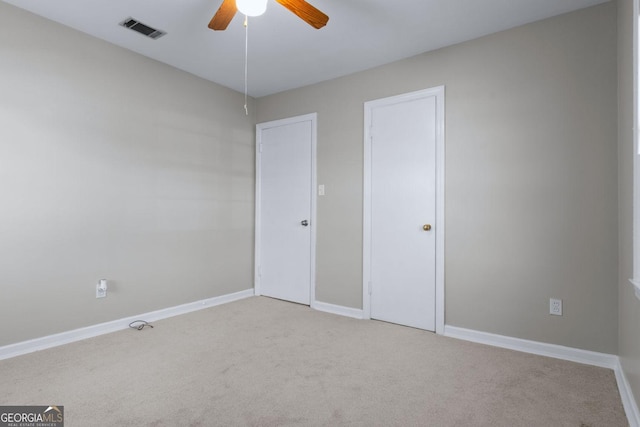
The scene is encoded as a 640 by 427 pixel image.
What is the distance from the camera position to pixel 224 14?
2023 millimetres

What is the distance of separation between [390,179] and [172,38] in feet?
7.56

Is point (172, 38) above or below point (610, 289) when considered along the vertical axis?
above

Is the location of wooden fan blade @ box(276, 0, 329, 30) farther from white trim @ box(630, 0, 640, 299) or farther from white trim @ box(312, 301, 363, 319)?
white trim @ box(312, 301, 363, 319)

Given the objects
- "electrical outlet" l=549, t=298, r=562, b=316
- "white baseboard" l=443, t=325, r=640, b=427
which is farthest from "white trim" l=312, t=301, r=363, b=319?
"electrical outlet" l=549, t=298, r=562, b=316

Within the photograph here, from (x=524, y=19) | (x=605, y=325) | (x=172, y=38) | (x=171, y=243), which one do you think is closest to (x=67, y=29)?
(x=172, y=38)

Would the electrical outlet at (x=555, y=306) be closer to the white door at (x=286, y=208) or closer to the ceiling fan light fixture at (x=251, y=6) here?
the white door at (x=286, y=208)

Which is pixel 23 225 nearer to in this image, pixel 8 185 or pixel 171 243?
pixel 8 185

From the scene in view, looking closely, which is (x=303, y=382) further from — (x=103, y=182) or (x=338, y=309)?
(x=103, y=182)

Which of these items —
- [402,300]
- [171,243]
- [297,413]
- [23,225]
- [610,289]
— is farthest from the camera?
[171,243]

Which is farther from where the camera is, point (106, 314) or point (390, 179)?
point (390, 179)

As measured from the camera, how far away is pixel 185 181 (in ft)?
11.7

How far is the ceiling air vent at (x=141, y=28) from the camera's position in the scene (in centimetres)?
263

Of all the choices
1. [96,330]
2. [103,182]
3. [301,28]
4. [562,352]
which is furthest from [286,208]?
[562,352]

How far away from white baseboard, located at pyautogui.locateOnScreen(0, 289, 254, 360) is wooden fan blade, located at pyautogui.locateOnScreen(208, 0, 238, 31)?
2586 millimetres
